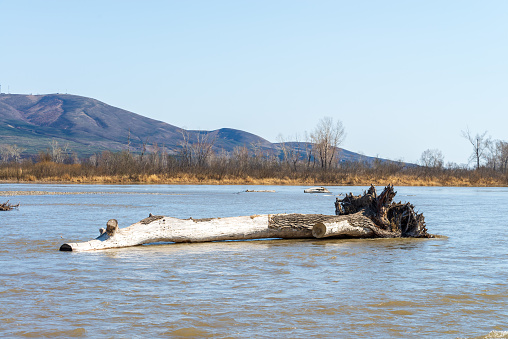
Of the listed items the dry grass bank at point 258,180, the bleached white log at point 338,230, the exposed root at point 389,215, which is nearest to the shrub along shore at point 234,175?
the dry grass bank at point 258,180

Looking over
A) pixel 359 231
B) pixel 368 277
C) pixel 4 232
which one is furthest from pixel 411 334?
Answer: pixel 4 232

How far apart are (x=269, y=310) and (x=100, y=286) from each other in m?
2.62

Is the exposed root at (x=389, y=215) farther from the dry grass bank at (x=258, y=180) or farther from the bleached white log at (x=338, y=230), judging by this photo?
the dry grass bank at (x=258, y=180)

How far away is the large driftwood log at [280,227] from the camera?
37.9ft

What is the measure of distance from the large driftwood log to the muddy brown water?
0.94 feet

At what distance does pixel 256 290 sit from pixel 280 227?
5.65 meters

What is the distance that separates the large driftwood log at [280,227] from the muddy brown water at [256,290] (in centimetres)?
29

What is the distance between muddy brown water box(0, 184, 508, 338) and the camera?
19.9 ft

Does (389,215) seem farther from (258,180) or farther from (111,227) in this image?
(258,180)

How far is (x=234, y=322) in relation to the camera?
245 inches

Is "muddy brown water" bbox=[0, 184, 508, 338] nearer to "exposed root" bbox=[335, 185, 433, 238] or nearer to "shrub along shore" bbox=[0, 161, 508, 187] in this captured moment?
"exposed root" bbox=[335, 185, 433, 238]

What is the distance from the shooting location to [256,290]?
311 inches

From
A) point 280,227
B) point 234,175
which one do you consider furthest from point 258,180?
point 280,227

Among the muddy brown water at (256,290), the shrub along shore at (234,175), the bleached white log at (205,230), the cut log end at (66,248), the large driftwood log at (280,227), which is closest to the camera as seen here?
the muddy brown water at (256,290)
